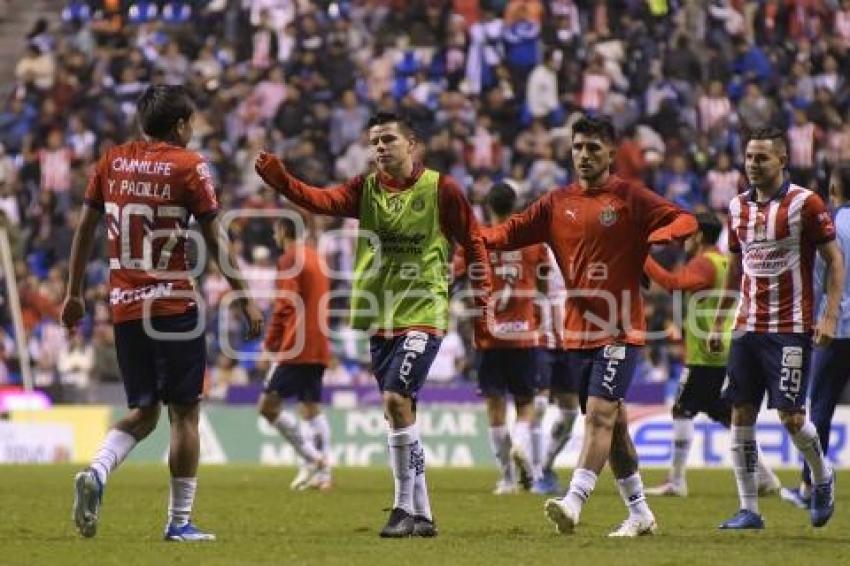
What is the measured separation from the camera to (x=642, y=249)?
40.4ft

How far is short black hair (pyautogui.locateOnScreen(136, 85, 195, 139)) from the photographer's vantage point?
11516mm

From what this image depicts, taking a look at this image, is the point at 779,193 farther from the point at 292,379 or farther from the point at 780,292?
the point at 292,379

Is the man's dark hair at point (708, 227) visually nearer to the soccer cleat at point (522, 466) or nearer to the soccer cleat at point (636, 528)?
the soccer cleat at point (522, 466)

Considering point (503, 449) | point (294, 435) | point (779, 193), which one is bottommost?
point (294, 435)

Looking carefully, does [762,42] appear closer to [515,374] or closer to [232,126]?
[232,126]

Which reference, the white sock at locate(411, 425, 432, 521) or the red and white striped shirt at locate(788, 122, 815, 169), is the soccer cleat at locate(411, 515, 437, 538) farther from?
the red and white striped shirt at locate(788, 122, 815, 169)

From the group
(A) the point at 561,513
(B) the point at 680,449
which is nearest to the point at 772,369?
(A) the point at 561,513

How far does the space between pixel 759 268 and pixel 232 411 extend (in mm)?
14190

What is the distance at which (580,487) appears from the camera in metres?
11.9

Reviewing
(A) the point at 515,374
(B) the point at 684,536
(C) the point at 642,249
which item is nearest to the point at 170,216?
(C) the point at 642,249

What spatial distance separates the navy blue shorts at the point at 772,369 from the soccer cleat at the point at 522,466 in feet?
16.4

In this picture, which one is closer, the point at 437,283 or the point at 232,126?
the point at 437,283

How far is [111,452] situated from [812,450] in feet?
15.6

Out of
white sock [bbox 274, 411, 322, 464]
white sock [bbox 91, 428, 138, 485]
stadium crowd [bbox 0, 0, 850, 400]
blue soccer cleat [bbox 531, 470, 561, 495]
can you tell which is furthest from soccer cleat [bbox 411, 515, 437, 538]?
stadium crowd [bbox 0, 0, 850, 400]
